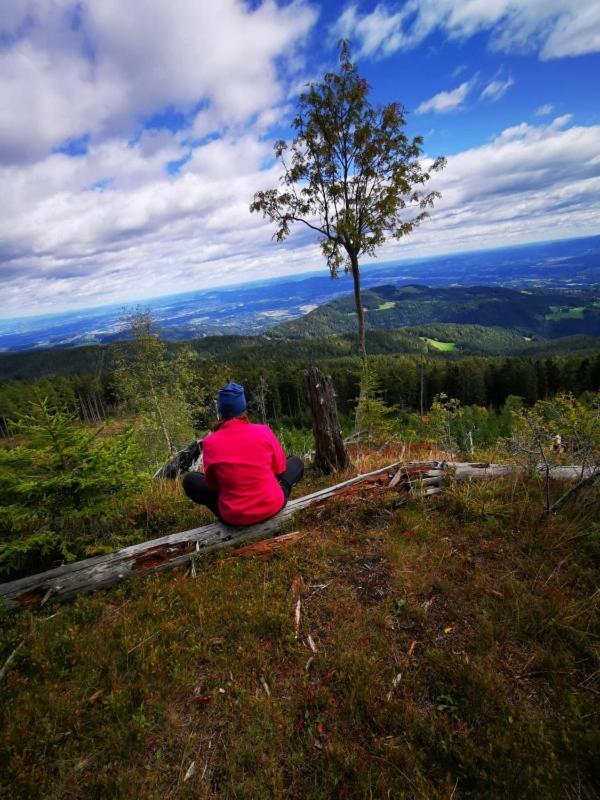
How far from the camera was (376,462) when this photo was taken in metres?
8.14

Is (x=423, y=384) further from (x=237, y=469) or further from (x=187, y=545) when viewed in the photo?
(x=187, y=545)

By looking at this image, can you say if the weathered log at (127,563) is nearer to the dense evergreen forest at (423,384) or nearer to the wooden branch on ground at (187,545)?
the wooden branch on ground at (187,545)

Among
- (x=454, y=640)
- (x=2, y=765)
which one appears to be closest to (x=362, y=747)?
(x=454, y=640)

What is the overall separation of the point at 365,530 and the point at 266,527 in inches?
59.6

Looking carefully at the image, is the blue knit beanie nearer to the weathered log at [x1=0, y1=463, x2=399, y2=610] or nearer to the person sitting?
the person sitting

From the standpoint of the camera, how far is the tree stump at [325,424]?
7.55 meters

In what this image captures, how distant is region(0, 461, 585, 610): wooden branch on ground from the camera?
438 centimetres

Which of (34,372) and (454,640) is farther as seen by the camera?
(34,372)

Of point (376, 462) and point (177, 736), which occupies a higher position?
point (177, 736)

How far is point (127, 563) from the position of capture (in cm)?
472

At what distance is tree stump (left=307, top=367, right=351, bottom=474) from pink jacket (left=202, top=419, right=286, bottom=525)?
94.7 inches

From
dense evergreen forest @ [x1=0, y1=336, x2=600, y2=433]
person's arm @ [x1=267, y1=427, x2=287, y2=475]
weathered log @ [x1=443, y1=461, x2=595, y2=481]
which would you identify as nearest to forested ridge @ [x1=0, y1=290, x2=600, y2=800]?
weathered log @ [x1=443, y1=461, x2=595, y2=481]

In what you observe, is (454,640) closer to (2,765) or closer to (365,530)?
(365,530)

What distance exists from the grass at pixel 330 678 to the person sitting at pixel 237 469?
0.70m
